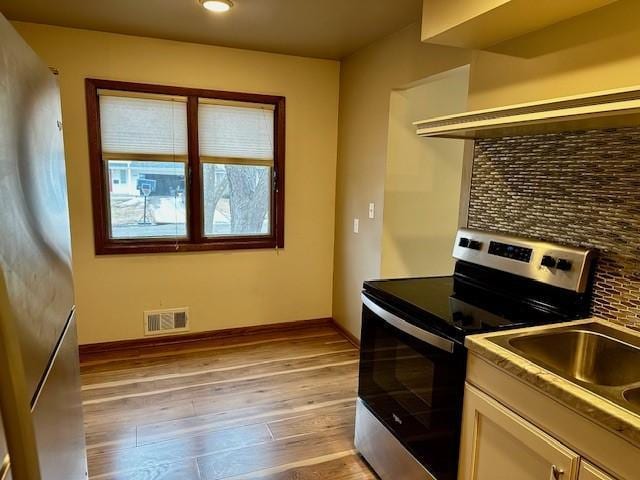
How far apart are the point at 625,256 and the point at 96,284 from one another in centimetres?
333

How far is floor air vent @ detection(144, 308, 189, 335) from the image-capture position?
3446 mm

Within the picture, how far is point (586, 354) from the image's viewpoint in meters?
1.49

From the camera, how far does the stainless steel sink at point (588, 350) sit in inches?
54.9

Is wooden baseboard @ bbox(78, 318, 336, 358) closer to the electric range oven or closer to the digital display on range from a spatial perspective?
the electric range oven

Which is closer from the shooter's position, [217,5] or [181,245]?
[217,5]

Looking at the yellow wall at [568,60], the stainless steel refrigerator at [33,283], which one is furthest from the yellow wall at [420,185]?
the stainless steel refrigerator at [33,283]

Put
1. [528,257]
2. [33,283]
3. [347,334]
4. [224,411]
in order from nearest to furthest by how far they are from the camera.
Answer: [33,283] → [528,257] → [224,411] → [347,334]

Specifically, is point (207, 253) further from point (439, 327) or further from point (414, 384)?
point (439, 327)

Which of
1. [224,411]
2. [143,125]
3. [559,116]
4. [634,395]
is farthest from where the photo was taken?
[143,125]

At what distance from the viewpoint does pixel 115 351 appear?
3352mm

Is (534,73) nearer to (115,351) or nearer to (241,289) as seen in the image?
(241,289)

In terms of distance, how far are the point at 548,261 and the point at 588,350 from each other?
0.36 meters

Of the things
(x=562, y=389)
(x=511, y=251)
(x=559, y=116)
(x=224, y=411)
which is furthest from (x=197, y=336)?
(x=559, y=116)

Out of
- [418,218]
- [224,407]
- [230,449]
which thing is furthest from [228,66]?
[230,449]
